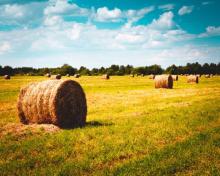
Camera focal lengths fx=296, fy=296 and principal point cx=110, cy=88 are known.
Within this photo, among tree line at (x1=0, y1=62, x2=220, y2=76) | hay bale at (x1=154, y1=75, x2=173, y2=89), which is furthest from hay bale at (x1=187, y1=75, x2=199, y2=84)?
tree line at (x1=0, y1=62, x2=220, y2=76)

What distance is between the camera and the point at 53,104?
41.4ft

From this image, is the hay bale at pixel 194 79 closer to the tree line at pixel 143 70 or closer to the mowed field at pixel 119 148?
the mowed field at pixel 119 148

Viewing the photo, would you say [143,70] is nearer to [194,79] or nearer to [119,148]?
[194,79]

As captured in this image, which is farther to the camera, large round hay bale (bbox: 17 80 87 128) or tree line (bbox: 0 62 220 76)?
tree line (bbox: 0 62 220 76)

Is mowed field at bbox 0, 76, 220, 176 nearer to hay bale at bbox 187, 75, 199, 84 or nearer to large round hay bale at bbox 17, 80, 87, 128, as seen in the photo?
large round hay bale at bbox 17, 80, 87, 128

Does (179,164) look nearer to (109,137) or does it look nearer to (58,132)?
(109,137)

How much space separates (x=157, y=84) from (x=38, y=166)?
3024cm

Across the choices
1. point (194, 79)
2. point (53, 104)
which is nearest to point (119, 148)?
point (53, 104)

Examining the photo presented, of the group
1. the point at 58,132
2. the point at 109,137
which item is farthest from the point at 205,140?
the point at 58,132

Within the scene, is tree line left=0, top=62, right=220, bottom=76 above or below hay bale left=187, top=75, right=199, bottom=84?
above

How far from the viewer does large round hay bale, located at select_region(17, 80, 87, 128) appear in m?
12.8

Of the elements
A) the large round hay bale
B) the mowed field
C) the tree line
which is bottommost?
the mowed field

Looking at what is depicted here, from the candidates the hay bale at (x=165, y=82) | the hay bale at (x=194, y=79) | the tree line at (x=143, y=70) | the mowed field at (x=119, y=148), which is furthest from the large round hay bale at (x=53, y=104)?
the tree line at (x=143, y=70)

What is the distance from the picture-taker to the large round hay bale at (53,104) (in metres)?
12.8
